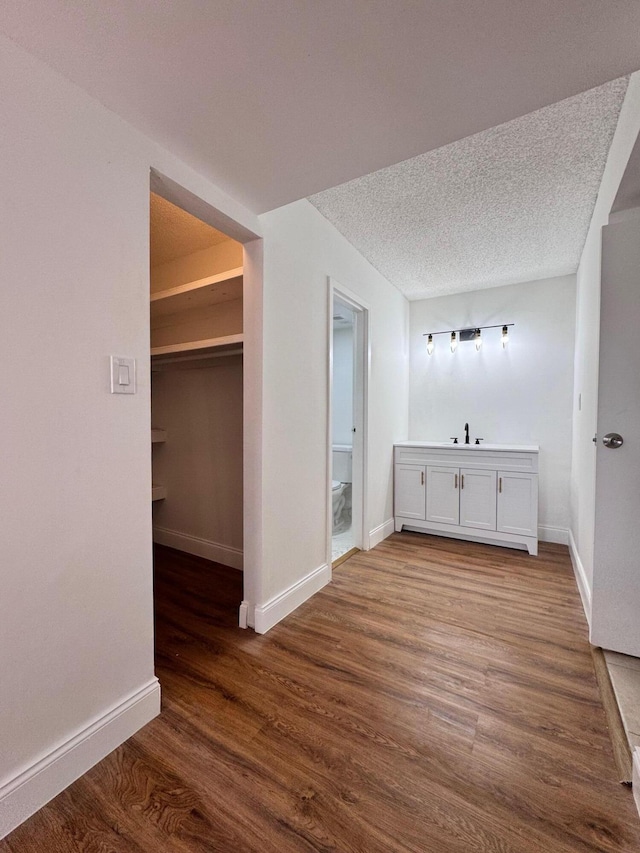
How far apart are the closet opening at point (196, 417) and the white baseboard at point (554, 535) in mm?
2714

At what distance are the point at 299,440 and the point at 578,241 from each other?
2521 millimetres

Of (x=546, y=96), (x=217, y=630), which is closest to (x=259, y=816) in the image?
(x=217, y=630)

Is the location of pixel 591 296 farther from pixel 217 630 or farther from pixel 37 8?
pixel 217 630

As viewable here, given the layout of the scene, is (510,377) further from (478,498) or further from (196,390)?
(196,390)

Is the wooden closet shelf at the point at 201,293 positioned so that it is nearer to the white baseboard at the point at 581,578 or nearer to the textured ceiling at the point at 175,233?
the textured ceiling at the point at 175,233

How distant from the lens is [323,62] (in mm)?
1061

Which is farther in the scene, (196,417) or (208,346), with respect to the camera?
(196,417)

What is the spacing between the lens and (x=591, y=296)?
92.3 inches

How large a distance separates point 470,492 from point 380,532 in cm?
87

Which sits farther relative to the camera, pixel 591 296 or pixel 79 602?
pixel 591 296

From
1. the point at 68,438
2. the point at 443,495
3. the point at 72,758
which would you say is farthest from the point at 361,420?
the point at 72,758

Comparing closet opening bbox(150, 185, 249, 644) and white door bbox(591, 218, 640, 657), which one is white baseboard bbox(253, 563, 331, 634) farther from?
white door bbox(591, 218, 640, 657)

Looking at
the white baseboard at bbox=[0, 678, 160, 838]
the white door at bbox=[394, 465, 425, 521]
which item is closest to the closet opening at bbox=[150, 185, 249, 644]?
the white baseboard at bbox=[0, 678, 160, 838]

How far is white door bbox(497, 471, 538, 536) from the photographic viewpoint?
9.99 ft
